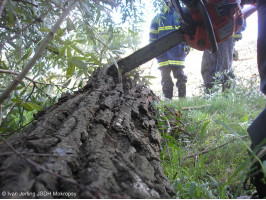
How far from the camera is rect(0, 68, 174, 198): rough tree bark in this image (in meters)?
0.47

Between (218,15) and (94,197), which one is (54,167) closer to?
(94,197)

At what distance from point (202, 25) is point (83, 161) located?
5.43 feet

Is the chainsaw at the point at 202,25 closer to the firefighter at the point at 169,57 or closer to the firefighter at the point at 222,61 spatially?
the firefighter at the point at 222,61

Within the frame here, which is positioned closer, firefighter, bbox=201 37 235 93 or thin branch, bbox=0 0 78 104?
thin branch, bbox=0 0 78 104

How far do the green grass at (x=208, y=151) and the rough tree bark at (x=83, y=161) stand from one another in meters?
0.20

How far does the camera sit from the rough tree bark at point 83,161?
18.7 inches

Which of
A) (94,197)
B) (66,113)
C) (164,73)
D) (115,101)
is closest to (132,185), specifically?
(94,197)

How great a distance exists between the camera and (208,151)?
4.23 ft

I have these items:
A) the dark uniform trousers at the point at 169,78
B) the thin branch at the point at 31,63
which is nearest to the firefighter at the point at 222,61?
the dark uniform trousers at the point at 169,78

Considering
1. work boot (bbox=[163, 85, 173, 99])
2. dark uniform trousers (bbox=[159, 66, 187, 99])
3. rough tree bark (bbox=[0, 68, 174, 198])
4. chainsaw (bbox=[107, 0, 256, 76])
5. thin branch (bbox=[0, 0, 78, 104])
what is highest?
dark uniform trousers (bbox=[159, 66, 187, 99])

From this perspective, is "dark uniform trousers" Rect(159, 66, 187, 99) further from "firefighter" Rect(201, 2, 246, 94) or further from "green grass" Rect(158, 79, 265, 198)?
"green grass" Rect(158, 79, 265, 198)

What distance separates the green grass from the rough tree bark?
0.65ft

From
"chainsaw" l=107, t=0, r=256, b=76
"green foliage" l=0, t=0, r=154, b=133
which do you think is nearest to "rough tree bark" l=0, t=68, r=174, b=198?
"green foliage" l=0, t=0, r=154, b=133

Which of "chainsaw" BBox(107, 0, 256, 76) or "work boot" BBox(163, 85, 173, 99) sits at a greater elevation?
"work boot" BBox(163, 85, 173, 99)
